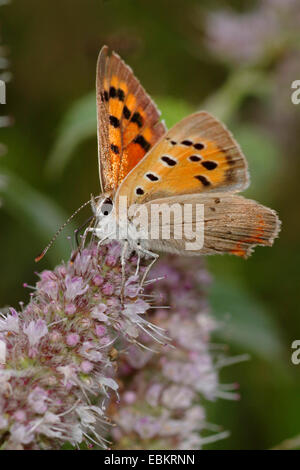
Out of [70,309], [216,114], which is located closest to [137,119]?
[70,309]

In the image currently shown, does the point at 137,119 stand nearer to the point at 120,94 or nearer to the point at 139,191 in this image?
the point at 120,94

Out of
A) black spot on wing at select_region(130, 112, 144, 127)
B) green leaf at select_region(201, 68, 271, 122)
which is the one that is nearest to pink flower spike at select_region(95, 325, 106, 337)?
black spot on wing at select_region(130, 112, 144, 127)

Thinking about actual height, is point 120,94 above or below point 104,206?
above

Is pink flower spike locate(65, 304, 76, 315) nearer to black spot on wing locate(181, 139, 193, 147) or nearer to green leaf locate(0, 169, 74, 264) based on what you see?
black spot on wing locate(181, 139, 193, 147)

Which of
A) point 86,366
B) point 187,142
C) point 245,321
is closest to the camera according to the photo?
point 86,366

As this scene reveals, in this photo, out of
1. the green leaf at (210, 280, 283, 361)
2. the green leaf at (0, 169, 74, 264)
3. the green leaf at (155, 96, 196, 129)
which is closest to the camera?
the green leaf at (155, 96, 196, 129)

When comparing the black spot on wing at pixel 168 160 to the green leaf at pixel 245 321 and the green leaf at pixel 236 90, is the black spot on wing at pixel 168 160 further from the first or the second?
the green leaf at pixel 236 90

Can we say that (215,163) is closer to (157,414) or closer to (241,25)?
(157,414)
